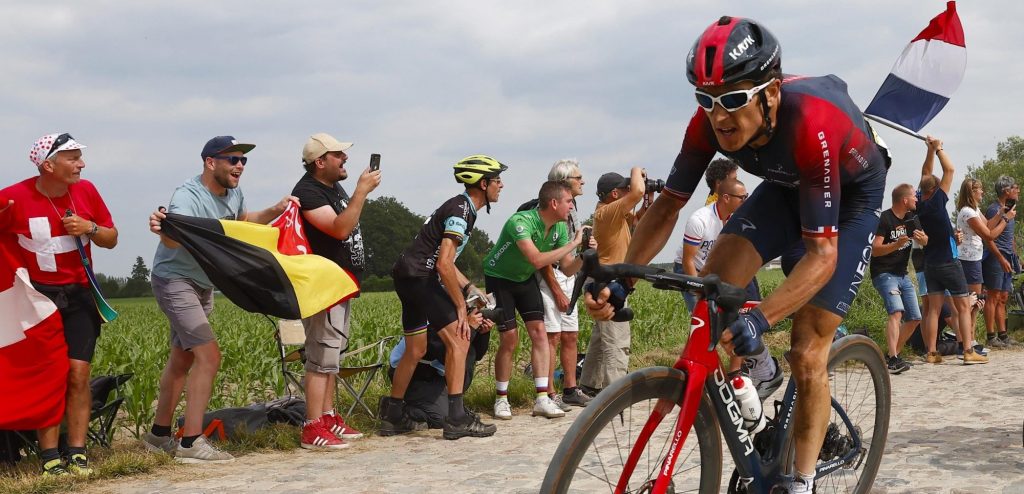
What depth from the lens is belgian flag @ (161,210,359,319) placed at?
21.7 feet

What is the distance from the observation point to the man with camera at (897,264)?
11.1 metres

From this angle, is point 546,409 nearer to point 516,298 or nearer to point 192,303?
point 516,298

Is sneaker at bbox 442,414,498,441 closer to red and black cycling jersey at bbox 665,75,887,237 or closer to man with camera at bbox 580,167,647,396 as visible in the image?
man with camera at bbox 580,167,647,396

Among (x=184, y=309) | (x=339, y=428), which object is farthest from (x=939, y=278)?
(x=184, y=309)

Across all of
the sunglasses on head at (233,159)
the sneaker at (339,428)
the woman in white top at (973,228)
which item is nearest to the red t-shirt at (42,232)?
the sunglasses on head at (233,159)

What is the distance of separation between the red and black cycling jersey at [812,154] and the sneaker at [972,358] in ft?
28.7

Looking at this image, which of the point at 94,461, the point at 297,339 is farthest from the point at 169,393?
the point at 297,339

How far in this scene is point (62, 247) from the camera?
624 cm

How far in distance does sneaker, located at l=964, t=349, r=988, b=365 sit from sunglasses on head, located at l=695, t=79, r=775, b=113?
9.67 meters

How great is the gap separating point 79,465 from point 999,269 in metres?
12.5

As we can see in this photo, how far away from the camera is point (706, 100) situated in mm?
3660

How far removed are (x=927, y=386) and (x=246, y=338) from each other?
8136mm

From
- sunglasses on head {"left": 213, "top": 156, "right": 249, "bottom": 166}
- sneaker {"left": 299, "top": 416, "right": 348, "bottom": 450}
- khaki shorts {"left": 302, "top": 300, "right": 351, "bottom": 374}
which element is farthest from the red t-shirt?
sneaker {"left": 299, "top": 416, "right": 348, "bottom": 450}

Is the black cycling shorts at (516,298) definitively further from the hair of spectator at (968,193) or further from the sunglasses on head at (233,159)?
the hair of spectator at (968,193)
